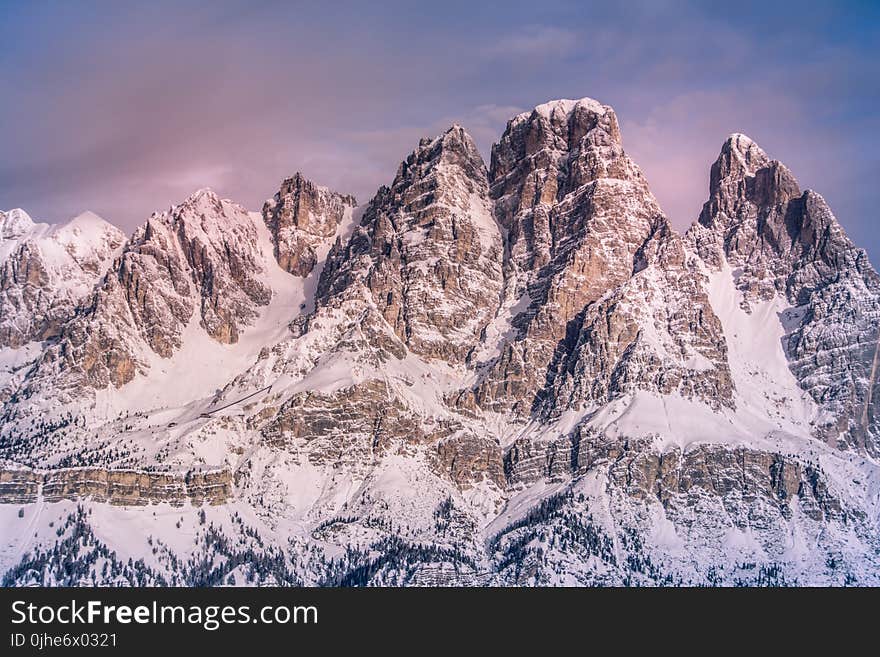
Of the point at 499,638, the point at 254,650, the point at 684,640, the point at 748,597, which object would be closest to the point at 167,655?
the point at 254,650

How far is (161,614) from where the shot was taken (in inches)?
3172

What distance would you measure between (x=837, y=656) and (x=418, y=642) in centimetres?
2549

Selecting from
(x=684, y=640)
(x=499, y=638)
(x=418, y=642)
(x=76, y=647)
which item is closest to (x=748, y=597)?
(x=684, y=640)

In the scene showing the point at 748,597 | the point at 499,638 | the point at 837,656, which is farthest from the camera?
the point at 748,597

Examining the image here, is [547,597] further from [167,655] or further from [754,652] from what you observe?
[167,655]

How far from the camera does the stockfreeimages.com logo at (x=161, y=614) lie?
8050cm

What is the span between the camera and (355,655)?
7706 cm

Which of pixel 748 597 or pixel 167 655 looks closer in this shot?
pixel 167 655

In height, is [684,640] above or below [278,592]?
below

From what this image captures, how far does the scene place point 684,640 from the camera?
3108 inches

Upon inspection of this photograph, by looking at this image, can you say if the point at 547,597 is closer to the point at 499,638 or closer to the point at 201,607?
the point at 499,638

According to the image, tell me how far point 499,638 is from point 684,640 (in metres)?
11.7

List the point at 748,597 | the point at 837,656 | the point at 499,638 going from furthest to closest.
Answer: the point at 748,597, the point at 499,638, the point at 837,656

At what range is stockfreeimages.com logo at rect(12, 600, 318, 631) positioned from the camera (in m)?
80.5
